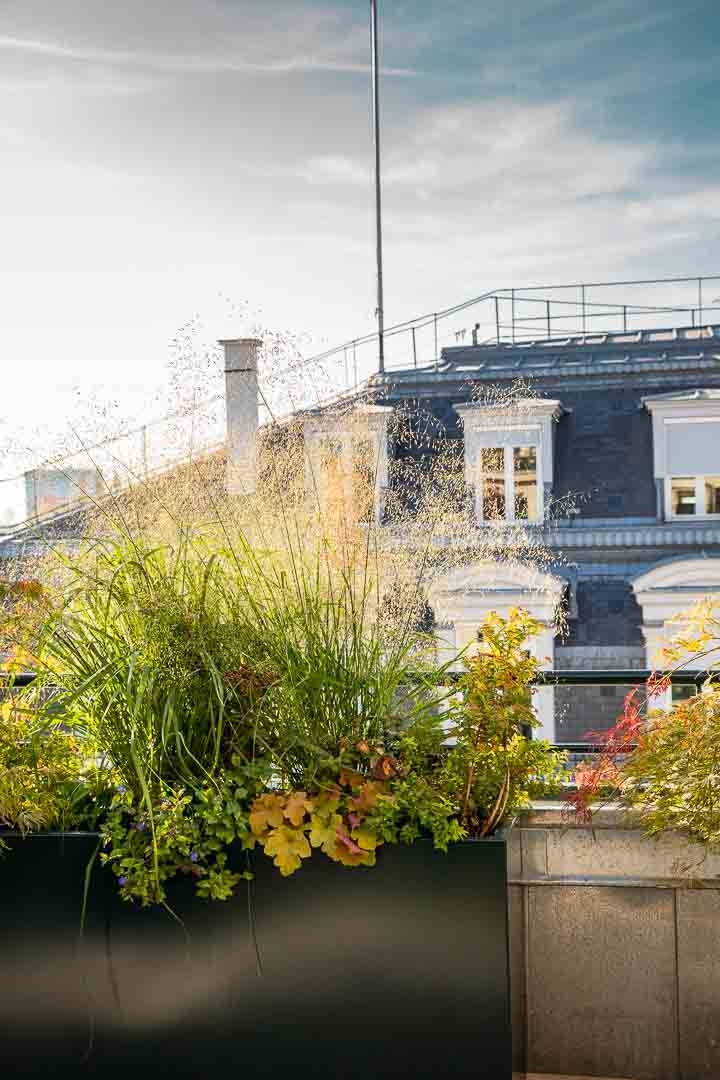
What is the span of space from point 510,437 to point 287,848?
10563 millimetres

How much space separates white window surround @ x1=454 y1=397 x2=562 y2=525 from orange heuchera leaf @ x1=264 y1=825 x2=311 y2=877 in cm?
1024

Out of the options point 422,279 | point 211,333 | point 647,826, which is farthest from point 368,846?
point 422,279

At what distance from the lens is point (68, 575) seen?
2141 millimetres

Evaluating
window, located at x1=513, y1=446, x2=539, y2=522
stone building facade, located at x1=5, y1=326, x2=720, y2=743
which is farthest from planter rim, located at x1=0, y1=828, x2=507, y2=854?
window, located at x1=513, y1=446, x2=539, y2=522

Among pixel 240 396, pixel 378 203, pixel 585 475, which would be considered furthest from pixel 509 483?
pixel 240 396

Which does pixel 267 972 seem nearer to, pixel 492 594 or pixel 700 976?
pixel 700 976

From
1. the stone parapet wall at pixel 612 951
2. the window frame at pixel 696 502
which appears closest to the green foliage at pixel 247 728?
the stone parapet wall at pixel 612 951

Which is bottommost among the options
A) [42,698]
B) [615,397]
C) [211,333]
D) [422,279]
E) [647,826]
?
[647,826]

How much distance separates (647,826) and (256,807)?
623mm

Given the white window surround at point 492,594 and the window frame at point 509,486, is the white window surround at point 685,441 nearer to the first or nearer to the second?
the window frame at point 509,486

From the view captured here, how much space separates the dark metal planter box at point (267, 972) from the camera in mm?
1592

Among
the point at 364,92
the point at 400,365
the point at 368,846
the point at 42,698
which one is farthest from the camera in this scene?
the point at 364,92

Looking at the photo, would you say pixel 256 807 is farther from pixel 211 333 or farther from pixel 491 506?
pixel 491 506

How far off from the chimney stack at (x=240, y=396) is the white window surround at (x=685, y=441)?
733cm
